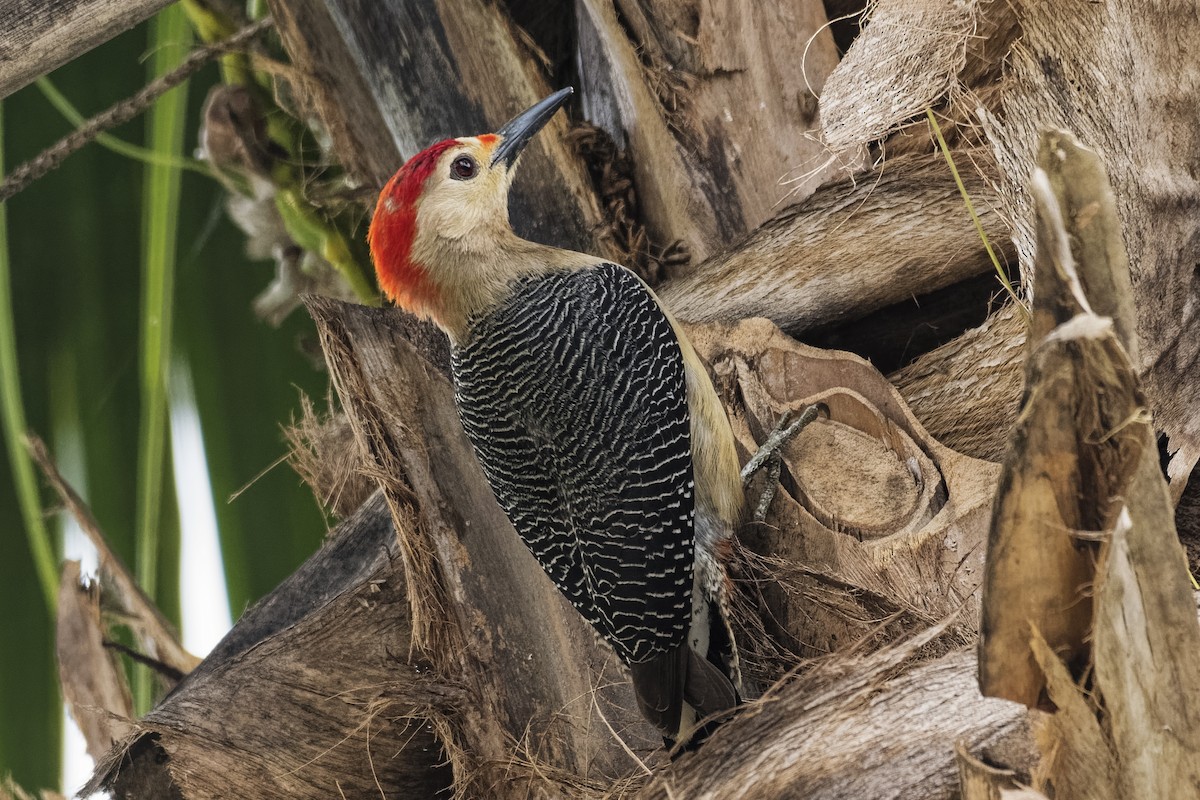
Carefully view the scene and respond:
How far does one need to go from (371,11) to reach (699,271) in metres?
1.02

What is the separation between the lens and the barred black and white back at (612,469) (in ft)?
8.17

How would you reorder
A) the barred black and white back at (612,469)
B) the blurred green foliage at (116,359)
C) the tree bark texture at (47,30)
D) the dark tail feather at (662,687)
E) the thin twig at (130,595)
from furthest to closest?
the blurred green foliage at (116,359) → the thin twig at (130,595) → the barred black and white back at (612,469) → the dark tail feather at (662,687) → the tree bark texture at (47,30)

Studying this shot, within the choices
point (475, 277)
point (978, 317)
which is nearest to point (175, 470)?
point (475, 277)

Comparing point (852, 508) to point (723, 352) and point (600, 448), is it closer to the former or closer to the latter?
point (723, 352)

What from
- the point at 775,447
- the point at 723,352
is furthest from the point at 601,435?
the point at 775,447

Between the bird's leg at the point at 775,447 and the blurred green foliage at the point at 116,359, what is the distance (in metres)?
1.59

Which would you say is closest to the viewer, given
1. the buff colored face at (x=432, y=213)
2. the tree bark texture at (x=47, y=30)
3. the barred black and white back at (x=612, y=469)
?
the tree bark texture at (x=47, y=30)

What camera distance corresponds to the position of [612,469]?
2.73m

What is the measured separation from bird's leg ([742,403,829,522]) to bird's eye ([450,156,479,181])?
1.12 m

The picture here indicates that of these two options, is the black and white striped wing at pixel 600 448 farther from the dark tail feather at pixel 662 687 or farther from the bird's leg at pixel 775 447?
the bird's leg at pixel 775 447

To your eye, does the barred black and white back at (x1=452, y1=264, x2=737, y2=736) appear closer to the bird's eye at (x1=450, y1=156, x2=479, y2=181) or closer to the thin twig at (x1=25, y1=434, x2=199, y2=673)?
the bird's eye at (x1=450, y1=156, x2=479, y2=181)

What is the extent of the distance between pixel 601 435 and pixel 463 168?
80 cm

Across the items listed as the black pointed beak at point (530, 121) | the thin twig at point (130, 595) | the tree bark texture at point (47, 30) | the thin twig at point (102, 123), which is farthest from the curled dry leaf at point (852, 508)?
the thin twig at point (130, 595)

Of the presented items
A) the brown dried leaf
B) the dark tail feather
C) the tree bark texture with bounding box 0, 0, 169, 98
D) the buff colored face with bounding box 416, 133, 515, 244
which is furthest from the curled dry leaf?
the brown dried leaf
